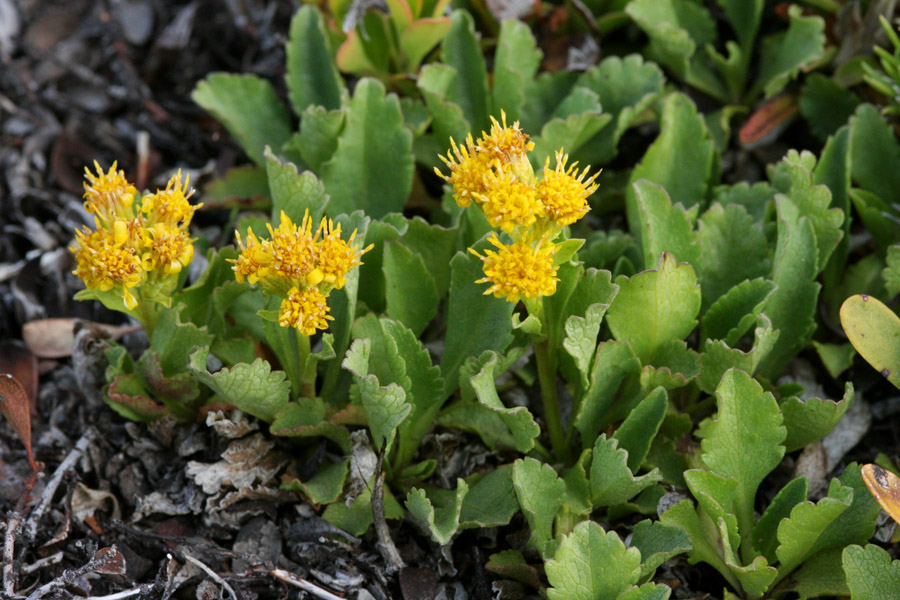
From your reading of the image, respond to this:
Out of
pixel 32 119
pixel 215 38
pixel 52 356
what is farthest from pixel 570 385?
pixel 32 119

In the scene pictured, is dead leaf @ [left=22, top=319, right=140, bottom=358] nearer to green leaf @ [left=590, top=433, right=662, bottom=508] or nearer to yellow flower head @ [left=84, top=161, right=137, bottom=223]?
yellow flower head @ [left=84, top=161, right=137, bottom=223]

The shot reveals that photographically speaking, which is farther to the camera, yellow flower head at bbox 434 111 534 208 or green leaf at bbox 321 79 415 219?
green leaf at bbox 321 79 415 219

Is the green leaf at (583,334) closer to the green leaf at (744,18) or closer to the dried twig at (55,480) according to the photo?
the dried twig at (55,480)

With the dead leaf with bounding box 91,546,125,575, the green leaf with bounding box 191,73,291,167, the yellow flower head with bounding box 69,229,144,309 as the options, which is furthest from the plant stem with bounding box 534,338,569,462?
the green leaf with bounding box 191,73,291,167

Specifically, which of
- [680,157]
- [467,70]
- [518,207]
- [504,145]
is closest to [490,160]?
[504,145]

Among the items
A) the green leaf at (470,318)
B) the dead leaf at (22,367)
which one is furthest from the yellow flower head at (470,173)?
the dead leaf at (22,367)
